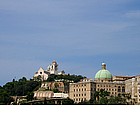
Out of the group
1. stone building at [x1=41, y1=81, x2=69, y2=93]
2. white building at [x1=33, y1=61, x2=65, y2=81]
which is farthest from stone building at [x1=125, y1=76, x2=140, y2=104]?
white building at [x1=33, y1=61, x2=65, y2=81]

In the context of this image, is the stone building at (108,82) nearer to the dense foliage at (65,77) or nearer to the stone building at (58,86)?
the stone building at (58,86)

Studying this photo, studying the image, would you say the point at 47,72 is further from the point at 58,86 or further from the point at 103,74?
the point at 103,74

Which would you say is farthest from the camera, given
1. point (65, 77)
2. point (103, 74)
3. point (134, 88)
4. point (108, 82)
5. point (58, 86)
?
point (65, 77)

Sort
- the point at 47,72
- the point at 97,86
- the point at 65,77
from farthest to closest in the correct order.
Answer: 1. the point at 47,72
2. the point at 65,77
3. the point at 97,86

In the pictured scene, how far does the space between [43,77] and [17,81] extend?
555 centimetres

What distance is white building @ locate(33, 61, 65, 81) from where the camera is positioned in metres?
55.6

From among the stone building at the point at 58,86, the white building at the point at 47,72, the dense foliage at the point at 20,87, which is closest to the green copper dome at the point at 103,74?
the stone building at the point at 58,86

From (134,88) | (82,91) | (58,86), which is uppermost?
(58,86)

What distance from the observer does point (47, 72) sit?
57312mm

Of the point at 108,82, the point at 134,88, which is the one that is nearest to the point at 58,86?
the point at 108,82

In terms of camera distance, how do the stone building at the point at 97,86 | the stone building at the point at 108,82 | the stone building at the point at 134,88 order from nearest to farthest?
the stone building at the point at 134,88 → the stone building at the point at 97,86 → the stone building at the point at 108,82

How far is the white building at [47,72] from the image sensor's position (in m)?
55.6
